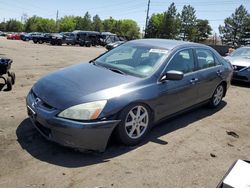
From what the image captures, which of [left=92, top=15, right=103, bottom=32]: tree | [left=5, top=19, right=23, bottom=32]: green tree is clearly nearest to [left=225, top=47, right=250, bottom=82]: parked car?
[left=92, top=15, right=103, bottom=32]: tree

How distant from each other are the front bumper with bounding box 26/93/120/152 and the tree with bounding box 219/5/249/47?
7084cm

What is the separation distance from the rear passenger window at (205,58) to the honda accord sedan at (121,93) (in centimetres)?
2

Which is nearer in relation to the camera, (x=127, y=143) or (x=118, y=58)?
(x=127, y=143)

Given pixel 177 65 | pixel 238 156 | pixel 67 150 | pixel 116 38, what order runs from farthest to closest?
1. pixel 116 38
2. pixel 177 65
3. pixel 238 156
4. pixel 67 150

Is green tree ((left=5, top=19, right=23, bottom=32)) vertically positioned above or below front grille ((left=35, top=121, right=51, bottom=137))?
above

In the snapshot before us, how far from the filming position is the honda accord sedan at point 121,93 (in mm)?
3982

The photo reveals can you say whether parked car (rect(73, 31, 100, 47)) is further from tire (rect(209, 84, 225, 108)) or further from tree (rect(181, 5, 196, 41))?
tree (rect(181, 5, 196, 41))

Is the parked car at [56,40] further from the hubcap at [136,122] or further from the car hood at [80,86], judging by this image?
the hubcap at [136,122]

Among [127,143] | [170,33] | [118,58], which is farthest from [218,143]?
[170,33]

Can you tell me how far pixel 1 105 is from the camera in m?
6.10

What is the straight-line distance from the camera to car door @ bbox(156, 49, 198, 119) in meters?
4.95

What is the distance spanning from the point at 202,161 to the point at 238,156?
65cm

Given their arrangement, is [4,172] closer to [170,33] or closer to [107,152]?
[107,152]

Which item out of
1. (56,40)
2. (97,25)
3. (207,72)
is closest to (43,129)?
(207,72)
